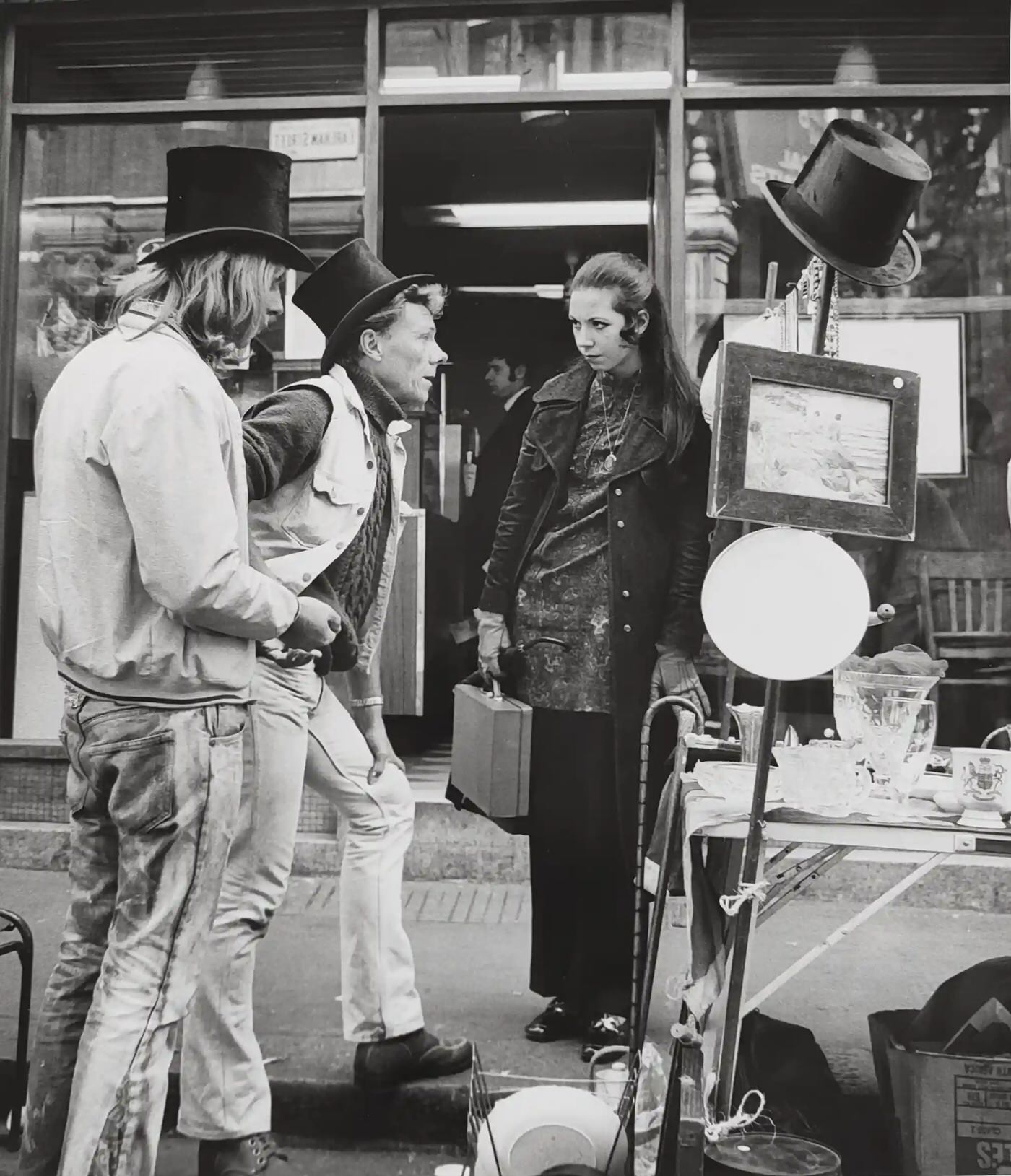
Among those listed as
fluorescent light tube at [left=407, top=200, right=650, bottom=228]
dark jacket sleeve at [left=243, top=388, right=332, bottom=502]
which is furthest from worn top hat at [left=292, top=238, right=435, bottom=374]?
fluorescent light tube at [left=407, top=200, right=650, bottom=228]

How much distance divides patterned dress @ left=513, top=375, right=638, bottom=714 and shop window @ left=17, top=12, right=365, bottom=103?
2.80 metres

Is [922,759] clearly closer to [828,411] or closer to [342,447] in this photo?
[828,411]

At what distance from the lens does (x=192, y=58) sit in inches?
236

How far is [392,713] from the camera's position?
5910 mm

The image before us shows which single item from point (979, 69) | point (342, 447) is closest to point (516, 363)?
point (979, 69)

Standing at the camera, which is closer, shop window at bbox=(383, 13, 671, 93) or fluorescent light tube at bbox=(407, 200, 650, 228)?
shop window at bbox=(383, 13, 671, 93)

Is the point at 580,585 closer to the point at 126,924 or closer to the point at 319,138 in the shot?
the point at 126,924

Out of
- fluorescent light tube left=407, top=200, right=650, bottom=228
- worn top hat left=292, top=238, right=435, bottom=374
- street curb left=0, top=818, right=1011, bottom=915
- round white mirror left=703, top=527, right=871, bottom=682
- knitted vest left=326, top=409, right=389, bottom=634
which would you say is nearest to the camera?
round white mirror left=703, top=527, right=871, bottom=682

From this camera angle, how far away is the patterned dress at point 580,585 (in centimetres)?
391

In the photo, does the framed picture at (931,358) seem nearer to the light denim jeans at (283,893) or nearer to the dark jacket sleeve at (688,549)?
the dark jacket sleeve at (688,549)

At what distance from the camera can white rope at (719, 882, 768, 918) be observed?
258cm

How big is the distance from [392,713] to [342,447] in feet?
9.19

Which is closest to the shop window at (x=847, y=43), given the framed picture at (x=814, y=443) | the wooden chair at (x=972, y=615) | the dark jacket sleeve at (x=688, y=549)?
the wooden chair at (x=972, y=615)

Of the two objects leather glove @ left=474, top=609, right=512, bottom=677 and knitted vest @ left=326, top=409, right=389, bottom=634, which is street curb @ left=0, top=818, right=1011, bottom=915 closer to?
leather glove @ left=474, top=609, right=512, bottom=677
